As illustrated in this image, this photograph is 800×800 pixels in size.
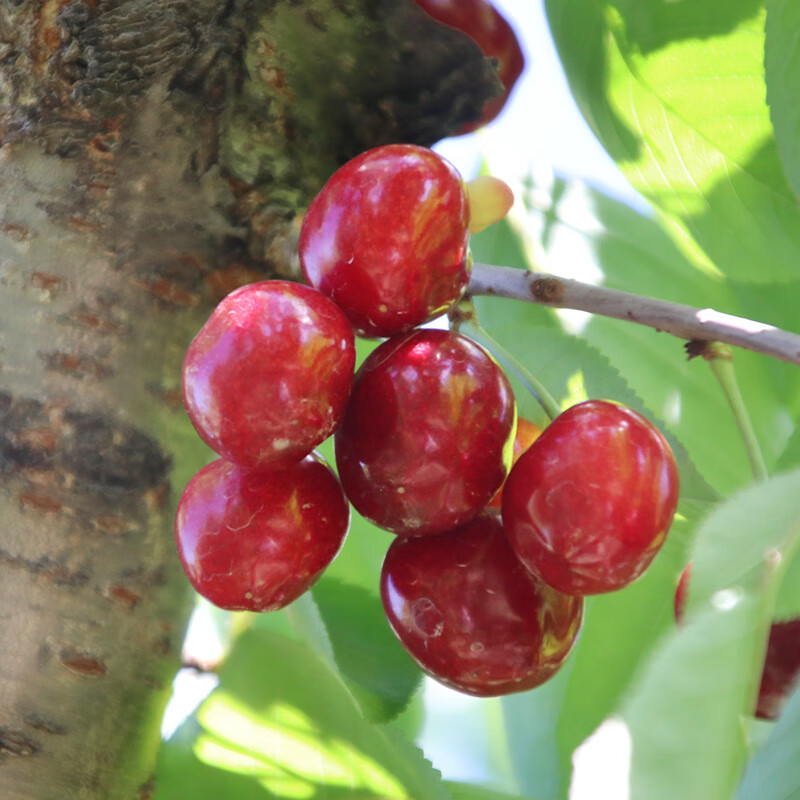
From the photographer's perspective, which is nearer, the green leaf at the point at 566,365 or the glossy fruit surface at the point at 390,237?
the glossy fruit surface at the point at 390,237

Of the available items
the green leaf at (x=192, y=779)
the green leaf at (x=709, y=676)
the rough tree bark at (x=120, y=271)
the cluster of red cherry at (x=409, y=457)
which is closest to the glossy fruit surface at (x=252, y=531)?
the cluster of red cherry at (x=409, y=457)

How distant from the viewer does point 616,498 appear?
471mm

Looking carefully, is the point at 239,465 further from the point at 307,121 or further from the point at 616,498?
the point at 307,121

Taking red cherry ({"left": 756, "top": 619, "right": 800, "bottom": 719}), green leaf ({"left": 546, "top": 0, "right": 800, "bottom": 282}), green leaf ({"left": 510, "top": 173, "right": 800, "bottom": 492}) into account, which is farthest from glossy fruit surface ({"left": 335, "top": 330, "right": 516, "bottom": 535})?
green leaf ({"left": 510, "top": 173, "right": 800, "bottom": 492})

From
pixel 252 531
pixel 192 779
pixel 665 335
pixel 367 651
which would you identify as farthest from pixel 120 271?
pixel 665 335

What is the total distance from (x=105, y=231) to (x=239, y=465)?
0.24 metres

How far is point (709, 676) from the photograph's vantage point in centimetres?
33

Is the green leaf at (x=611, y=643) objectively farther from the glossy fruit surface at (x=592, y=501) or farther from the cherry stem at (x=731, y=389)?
the glossy fruit surface at (x=592, y=501)

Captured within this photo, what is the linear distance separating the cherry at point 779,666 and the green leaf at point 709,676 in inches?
11.4

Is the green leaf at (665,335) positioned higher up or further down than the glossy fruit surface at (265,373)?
further down

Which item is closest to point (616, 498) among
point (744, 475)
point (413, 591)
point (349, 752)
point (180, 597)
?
point (413, 591)

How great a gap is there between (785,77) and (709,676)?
48cm

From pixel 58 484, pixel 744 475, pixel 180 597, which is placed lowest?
pixel 744 475

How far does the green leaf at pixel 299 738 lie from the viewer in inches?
30.2
